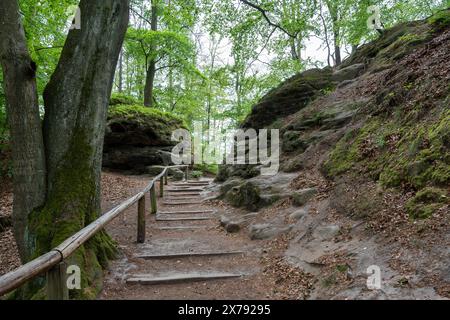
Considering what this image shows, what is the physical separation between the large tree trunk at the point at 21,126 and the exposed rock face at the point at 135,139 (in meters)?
11.2

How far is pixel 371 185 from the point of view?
5094 mm

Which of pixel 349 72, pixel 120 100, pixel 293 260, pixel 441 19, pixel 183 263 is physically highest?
pixel 441 19

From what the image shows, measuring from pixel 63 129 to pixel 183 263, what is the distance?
2.87m

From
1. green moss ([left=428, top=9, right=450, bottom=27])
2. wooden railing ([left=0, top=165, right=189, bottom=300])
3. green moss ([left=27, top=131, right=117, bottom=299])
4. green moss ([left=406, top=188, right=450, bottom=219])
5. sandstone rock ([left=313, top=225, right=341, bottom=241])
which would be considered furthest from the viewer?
green moss ([left=428, top=9, right=450, bottom=27])

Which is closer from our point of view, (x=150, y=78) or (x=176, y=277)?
(x=176, y=277)

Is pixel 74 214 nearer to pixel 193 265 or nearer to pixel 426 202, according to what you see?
pixel 193 265

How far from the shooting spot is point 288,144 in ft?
30.9

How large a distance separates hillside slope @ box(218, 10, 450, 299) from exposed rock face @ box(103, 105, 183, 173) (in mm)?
7415

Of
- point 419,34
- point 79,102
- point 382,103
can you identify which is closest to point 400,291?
point 79,102

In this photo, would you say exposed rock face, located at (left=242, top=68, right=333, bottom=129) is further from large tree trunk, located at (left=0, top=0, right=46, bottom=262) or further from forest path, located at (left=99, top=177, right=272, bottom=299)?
large tree trunk, located at (left=0, top=0, right=46, bottom=262)

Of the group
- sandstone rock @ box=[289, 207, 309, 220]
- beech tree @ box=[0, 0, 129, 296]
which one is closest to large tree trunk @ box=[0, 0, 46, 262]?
beech tree @ box=[0, 0, 129, 296]

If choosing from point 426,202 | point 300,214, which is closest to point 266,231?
point 300,214

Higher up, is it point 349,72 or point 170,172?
point 349,72

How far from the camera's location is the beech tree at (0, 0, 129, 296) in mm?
4281
